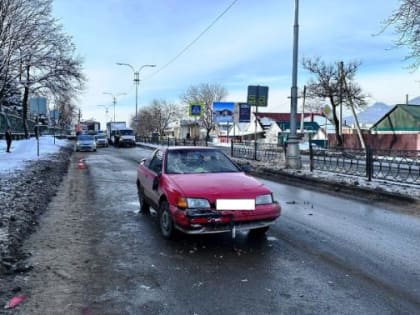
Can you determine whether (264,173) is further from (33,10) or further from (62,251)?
(33,10)

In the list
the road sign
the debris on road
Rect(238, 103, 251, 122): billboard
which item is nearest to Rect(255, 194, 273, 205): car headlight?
the debris on road

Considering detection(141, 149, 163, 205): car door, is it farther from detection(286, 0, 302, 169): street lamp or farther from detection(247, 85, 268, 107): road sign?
detection(247, 85, 268, 107): road sign

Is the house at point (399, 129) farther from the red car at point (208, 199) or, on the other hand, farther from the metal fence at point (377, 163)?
the red car at point (208, 199)

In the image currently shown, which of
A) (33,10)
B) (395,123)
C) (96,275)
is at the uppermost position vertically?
(33,10)

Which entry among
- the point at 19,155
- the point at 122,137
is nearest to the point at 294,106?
the point at 19,155

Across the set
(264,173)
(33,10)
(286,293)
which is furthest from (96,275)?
(33,10)

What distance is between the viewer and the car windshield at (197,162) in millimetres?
6798

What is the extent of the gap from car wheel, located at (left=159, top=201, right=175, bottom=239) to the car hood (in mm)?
413

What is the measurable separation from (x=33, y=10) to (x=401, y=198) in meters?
25.0

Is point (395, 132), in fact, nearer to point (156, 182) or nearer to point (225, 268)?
point (156, 182)

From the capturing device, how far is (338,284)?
4340 mm

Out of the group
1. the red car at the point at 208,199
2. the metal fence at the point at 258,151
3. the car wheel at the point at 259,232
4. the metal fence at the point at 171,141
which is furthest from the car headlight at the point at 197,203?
the metal fence at the point at 171,141

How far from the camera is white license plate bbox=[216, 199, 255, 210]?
5.48 m

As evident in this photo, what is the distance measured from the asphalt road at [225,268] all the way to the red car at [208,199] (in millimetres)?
354
